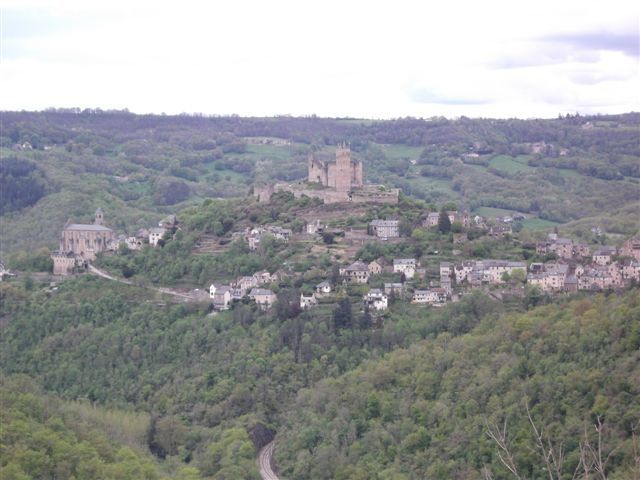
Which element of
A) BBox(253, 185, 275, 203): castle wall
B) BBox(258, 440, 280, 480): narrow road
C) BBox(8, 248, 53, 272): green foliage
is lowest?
BBox(258, 440, 280, 480): narrow road

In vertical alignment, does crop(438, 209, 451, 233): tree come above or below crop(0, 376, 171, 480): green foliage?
above

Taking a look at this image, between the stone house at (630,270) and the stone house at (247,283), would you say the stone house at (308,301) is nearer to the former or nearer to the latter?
the stone house at (247,283)

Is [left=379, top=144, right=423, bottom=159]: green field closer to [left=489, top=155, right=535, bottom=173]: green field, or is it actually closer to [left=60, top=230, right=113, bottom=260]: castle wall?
[left=489, top=155, right=535, bottom=173]: green field

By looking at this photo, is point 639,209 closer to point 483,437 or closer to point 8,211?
point 8,211

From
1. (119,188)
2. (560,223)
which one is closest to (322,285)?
(560,223)

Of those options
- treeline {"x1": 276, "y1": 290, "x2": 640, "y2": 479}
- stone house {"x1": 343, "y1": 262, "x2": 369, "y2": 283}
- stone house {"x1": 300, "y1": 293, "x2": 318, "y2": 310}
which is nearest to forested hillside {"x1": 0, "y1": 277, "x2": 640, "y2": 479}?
treeline {"x1": 276, "y1": 290, "x2": 640, "y2": 479}

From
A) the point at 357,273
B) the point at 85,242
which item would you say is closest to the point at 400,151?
the point at 85,242
